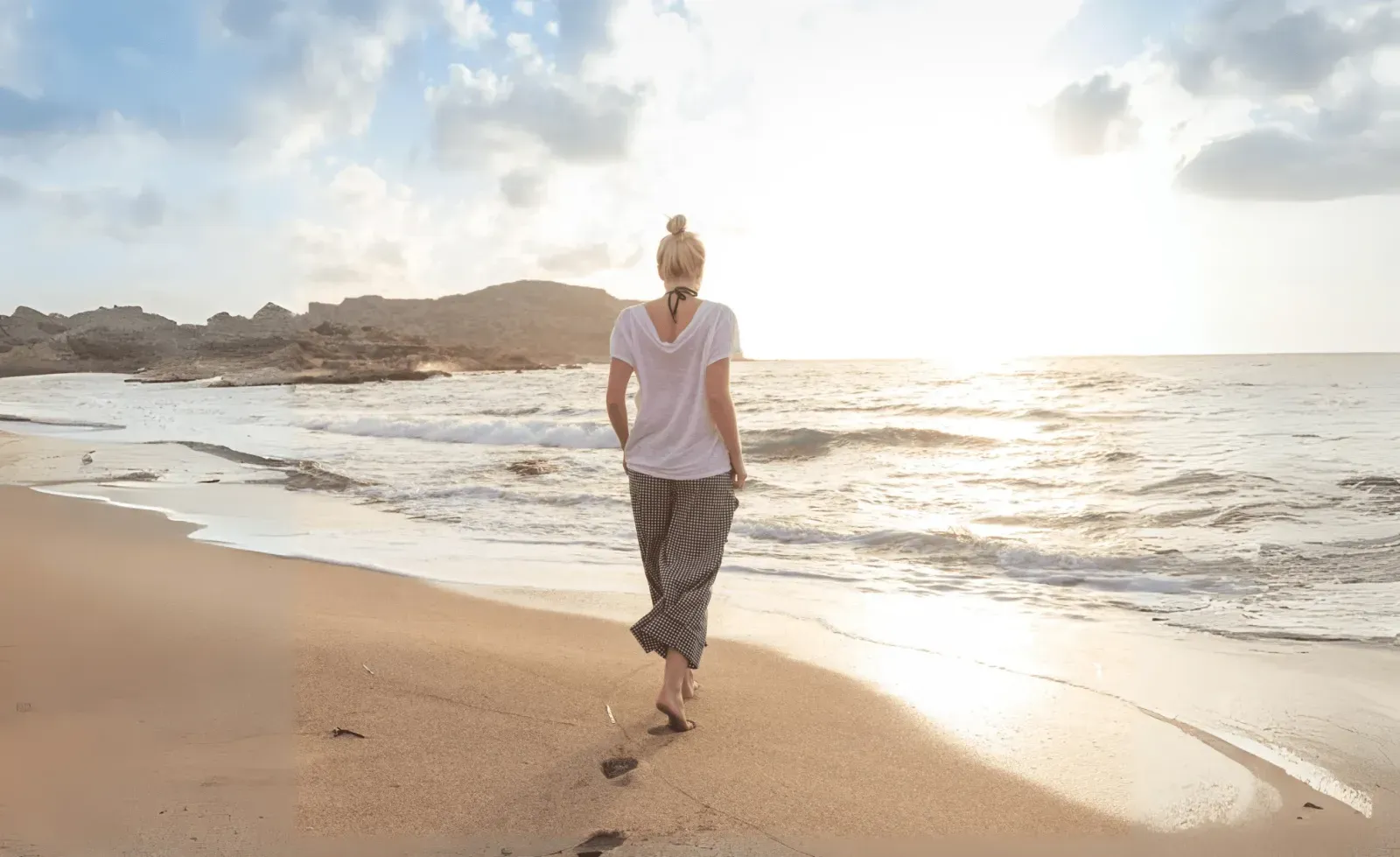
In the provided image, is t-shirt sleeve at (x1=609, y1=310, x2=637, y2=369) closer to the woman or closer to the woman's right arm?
the woman

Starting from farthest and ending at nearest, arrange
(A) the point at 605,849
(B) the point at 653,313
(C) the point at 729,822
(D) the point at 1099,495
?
(D) the point at 1099,495 → (B) the point at 653,313 → (C) the point at 729,822 → (A) the point at 605,849

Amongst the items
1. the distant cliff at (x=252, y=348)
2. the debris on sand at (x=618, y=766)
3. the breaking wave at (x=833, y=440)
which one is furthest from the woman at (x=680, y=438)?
the distant cliff at (x=252, y=348)

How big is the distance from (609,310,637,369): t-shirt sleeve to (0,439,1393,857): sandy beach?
1.35 metres

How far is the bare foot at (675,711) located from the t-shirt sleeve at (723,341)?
122 centimetres

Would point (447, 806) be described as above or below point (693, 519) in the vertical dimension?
below

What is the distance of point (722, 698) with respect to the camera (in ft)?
12.2

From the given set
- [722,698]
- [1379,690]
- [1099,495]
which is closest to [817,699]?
[722,698]

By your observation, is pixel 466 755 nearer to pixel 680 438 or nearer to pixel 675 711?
pixel 675 711

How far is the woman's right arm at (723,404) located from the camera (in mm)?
3341

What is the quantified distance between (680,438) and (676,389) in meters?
0.19

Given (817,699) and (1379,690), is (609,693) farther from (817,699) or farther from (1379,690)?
(1379,690)

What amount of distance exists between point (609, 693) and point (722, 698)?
462mm

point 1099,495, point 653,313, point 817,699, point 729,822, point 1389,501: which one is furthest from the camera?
point 1099,495

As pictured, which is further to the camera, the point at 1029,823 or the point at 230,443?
the point at 230,443
